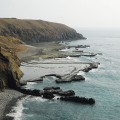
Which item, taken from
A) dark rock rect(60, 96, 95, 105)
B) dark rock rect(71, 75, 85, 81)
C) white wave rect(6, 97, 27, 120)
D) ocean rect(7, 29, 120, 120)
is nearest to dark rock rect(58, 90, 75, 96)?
ocean rect(7, 29, 120, 120)

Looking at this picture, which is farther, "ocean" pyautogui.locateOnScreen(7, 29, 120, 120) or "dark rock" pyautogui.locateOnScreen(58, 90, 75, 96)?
"dark rock" pyautogui.locateOnScreen(58, 90, 75, 96)

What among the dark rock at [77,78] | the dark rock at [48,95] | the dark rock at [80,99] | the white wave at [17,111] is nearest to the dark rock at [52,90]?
the dark rock at [48,95]

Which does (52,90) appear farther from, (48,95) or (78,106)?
(78,106)

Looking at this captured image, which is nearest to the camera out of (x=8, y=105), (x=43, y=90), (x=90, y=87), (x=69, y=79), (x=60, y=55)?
(x=8, y=105)

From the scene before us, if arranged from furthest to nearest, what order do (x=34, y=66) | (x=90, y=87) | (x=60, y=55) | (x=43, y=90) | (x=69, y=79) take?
(x=60, y=55), (x=34, y=66), (x=69, y=79), (x=90, y=87), (x=43, y=90)

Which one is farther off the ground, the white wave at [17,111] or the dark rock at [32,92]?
the dark rock at [32,92]

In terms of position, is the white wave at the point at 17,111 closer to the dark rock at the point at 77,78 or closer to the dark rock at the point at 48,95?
the dark rock at the point at 48,95

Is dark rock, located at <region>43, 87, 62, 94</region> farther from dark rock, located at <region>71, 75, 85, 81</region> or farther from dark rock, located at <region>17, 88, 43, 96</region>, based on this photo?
dark rock, located at <region>71, 75, 85, 81</region>

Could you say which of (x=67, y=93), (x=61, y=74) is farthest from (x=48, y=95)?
(x=61, y=74)

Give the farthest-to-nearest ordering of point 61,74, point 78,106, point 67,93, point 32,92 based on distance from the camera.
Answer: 1. point 61,74
2. point 32,92
3. point 67,93
4. point 78,106

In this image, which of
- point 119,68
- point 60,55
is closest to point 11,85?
point 119,68

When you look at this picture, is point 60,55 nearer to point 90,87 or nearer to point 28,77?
point 28,77
